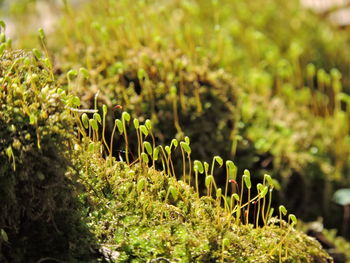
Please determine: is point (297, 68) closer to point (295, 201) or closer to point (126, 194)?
point (295, 201)

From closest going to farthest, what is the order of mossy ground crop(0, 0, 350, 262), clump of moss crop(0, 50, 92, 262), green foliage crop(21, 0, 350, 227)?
clump of moss crop(0, 50, 92, 262) → mossy ground crop(0, 0, 350, 262) → green foliage crop(21, 0, 350, 227)

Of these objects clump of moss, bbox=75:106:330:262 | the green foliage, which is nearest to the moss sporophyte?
clump of moss, bbox=75:106:330:262

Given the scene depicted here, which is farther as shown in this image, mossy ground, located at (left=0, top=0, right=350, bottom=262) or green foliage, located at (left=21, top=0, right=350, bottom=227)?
green foliage, located at (left=21, top=0, right=350, bottom=227)

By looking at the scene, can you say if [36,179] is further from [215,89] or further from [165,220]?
[215,89]

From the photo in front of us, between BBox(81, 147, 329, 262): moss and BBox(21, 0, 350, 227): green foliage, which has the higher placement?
BBox(21, 0, 350, 227): green foliage

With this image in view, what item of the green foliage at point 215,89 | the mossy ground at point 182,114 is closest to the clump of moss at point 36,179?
the mossy ground at point 182,114

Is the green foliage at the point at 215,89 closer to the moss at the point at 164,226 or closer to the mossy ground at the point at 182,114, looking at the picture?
the mossy ground at the point at 182,114

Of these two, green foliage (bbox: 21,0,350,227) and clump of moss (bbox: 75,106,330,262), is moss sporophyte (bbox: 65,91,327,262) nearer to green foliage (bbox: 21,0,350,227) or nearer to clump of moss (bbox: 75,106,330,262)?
clump of moss (bbox: 75,106,330,262)

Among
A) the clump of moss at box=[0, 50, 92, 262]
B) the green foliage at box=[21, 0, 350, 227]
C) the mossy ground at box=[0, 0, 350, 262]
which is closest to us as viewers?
the clump of moss at box=[0, 50, 92, 262]

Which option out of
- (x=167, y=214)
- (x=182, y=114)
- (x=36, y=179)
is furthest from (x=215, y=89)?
(x=36, y=179)
